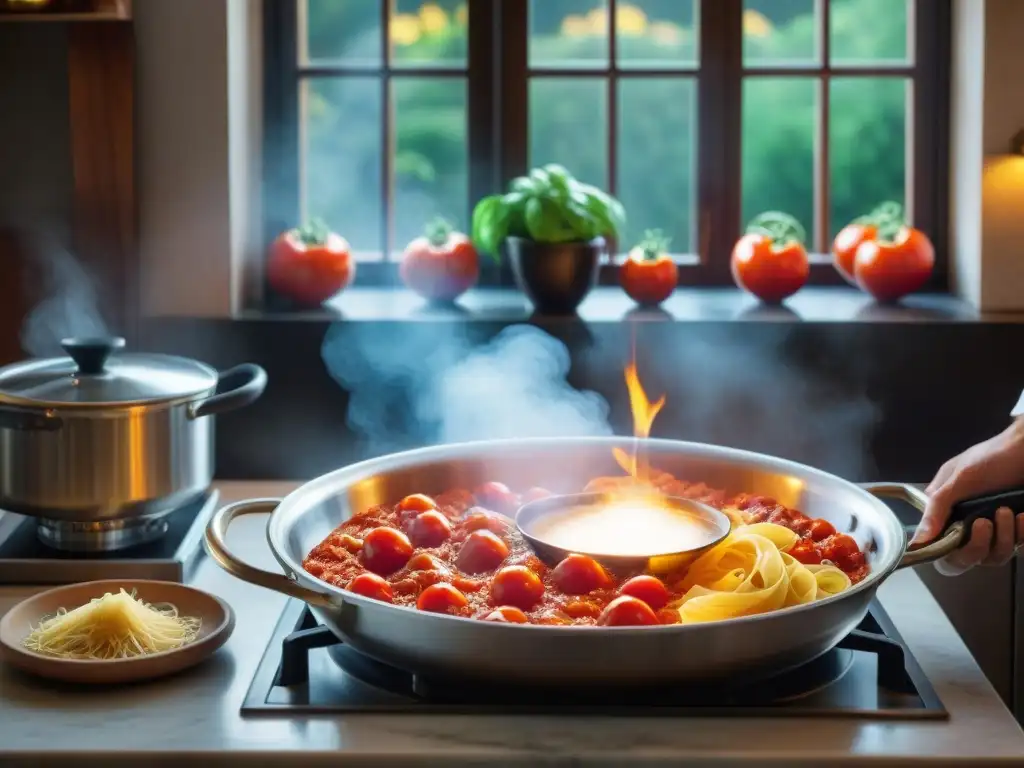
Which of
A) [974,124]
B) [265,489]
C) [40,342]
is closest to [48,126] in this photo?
[40,342]

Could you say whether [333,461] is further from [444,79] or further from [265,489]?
[444,79]

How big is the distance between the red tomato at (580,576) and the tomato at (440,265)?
1.16 m

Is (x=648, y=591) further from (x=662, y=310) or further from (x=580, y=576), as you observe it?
(x=662, y=310)

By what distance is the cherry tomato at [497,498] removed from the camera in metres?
1.89

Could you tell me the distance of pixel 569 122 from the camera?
114 inches

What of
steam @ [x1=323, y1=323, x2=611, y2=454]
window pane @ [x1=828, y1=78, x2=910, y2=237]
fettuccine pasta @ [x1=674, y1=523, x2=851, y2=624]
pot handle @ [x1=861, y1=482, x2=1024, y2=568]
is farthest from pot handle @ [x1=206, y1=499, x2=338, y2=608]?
window pane @ [x1=828, y1=78, x2=910, y2=237]

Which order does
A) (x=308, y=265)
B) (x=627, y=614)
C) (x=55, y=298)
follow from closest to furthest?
(x=627, y=614) < (x=55, y=298) < (x=308, y=265)

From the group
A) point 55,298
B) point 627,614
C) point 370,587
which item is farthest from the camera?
point 55,298

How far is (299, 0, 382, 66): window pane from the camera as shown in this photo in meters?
2.82

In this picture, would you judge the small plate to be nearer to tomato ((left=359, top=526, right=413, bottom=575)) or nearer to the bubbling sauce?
tomato ((left=359, top=526, right=413, bottom=575))

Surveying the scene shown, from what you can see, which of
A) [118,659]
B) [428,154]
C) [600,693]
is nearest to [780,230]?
[428,154]

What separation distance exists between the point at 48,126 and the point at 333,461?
79 cm

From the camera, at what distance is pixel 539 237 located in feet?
8.22

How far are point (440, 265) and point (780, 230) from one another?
66 centimetres
